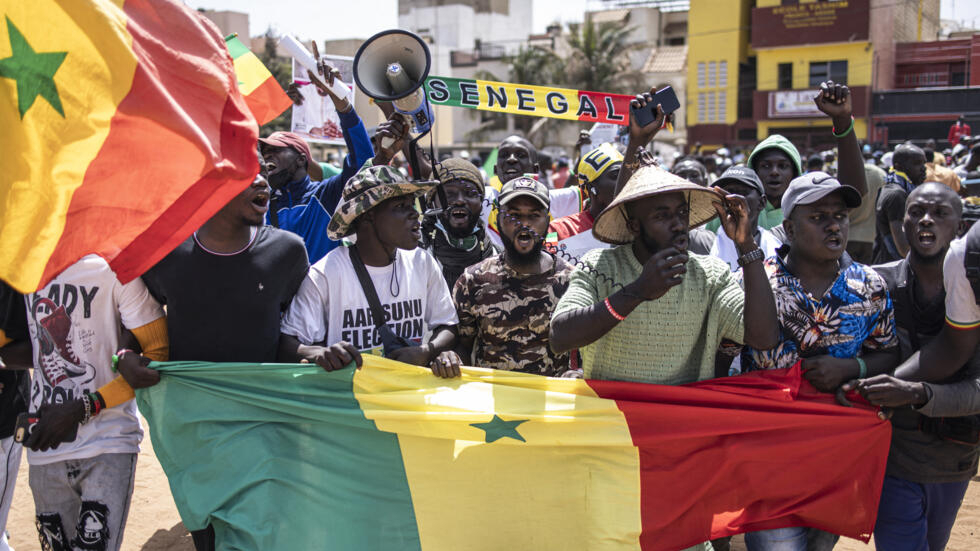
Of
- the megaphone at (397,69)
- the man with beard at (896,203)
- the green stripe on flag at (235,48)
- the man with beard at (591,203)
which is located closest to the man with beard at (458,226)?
the megaphone at (397,69)

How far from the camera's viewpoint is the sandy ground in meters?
5.06

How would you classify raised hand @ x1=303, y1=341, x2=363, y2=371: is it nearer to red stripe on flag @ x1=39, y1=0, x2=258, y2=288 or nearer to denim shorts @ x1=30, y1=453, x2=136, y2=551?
red stripe on flag @ x1=39, y1=0, x2=258, y2=288

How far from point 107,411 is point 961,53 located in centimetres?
4568

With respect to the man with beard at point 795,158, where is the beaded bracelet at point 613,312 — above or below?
below

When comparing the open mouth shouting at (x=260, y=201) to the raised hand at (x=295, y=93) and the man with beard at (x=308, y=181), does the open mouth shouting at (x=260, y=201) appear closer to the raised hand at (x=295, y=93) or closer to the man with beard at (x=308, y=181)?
the man with beard at (x=308, y=181)

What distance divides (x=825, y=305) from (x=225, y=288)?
2523 millimetres

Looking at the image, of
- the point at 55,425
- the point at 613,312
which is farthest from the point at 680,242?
the point at 55,425

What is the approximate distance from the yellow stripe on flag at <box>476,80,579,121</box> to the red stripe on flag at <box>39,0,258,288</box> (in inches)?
172

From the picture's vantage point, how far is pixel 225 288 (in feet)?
11.2

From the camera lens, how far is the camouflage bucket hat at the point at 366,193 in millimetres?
3639

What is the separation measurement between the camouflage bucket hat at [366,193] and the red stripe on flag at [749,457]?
1261 mm

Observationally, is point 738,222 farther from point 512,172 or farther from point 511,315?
point 512,172

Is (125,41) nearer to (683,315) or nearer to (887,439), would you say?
(683,315)

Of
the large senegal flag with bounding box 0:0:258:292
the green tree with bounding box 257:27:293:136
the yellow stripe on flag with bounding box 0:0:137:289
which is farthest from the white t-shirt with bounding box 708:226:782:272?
the green tree with bounding box 257:27:293:136
